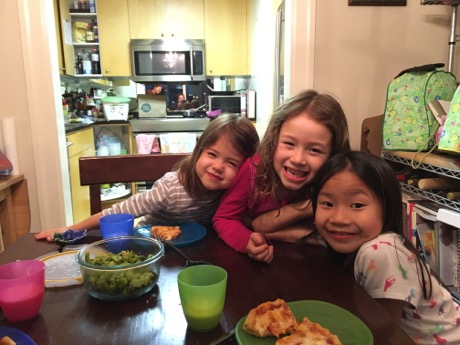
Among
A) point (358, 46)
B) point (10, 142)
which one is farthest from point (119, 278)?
point (358, 46)

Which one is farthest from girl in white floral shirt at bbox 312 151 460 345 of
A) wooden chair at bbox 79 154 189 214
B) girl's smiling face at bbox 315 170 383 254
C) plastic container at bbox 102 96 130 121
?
plastic container at bbox 102 96 130 121

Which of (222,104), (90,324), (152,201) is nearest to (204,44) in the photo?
(222,104)

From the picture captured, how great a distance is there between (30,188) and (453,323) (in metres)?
1.96

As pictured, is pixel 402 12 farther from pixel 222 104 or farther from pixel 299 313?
pixel 222 104

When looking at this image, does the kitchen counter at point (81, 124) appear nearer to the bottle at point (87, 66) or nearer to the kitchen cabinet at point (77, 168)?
the kitchen cabinet at point (77, 168)

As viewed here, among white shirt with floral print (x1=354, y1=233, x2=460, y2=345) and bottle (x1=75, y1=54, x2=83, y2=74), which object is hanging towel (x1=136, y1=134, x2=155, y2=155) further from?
white shirt with floral print (x1=354, y1=233, x2=460, y2=345)

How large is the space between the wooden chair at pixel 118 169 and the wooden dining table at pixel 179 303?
1.63 feet

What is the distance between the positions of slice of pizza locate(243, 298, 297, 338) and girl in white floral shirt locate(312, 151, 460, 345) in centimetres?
32

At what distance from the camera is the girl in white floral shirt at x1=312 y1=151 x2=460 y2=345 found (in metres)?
0.85

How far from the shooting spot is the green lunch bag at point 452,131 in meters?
1.32

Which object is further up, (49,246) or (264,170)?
(264,170)

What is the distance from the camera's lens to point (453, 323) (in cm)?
92

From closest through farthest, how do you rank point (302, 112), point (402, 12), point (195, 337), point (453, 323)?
1. point (195, 337)
2. point (453, 323)
3. point (302, 112)
4. point (402, 12)

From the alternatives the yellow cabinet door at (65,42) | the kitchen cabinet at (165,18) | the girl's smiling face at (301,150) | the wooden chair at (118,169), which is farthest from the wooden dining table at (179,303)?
the kitchen cabinet at (165,18)
